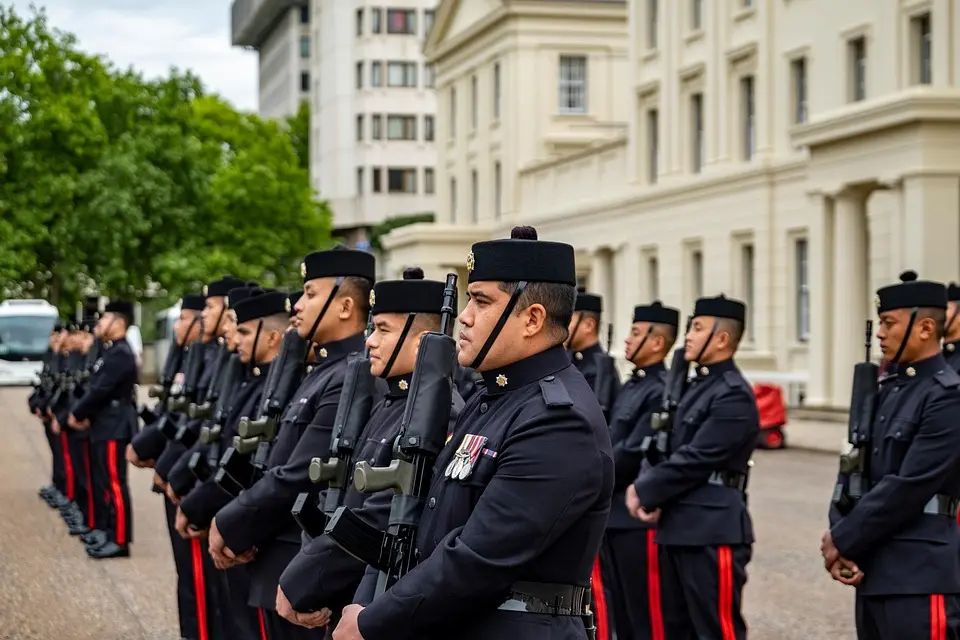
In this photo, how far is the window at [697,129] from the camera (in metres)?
48.9

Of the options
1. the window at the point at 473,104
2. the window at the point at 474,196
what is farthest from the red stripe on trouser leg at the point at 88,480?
the window at the point at 473,104

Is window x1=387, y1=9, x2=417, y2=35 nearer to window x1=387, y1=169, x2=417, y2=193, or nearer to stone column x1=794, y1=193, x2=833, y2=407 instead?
window x1=387, y1=169, x2=417, y2=193

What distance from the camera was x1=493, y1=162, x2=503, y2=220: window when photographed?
67062mm

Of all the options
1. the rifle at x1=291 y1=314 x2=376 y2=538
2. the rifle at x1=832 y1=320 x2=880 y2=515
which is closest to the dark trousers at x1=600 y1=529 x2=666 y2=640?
the rifle at x1=832 y1=320 x2=880 y2=515

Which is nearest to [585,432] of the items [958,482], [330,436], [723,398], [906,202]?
[330,436]

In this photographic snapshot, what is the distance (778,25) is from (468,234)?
2799cm

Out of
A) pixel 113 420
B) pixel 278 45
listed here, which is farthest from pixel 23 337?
pixel 278 45

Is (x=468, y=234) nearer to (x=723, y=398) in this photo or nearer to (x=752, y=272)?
(x=752, y=272)

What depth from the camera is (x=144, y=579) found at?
14.7 metres

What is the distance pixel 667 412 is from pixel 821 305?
28.4 metres

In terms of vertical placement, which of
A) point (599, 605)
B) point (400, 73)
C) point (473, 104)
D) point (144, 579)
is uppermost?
point (400, 73)

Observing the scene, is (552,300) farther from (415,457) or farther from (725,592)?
(725,592)

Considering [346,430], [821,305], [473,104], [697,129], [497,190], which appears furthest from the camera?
[473,104]

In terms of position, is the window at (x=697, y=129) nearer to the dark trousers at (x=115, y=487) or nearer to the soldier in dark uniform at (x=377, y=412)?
the dark trousers at (x=115, y=487)
